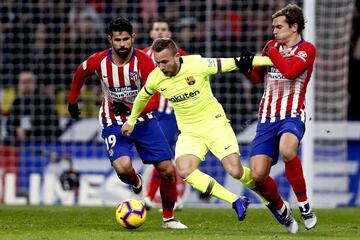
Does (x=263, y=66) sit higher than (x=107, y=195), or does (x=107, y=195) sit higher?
(x=263, y=66)

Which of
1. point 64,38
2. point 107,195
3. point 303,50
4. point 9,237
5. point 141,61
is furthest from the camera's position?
point 64,38

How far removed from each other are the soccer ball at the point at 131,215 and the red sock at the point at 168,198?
23.6 inches

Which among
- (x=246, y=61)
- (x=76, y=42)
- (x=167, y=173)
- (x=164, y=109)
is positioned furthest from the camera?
(x=76, y=42)

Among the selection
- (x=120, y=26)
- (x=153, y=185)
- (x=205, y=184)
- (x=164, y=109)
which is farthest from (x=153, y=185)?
(x=205, y=184)

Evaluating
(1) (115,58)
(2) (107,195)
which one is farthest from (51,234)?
(2) (107,195)

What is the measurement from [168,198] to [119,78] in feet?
4.14

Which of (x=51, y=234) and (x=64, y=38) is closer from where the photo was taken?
(x=51, y=234)

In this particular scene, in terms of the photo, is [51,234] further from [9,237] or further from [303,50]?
[303,50]

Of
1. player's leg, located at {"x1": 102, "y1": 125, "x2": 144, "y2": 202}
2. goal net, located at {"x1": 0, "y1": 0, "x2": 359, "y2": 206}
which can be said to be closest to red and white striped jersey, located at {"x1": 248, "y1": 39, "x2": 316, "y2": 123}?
player's leg, located at {"x1": 102, "y1": 125, "x2": 144, "y2": 202}

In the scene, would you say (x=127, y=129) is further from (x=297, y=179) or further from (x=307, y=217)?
(x=307, y=217)

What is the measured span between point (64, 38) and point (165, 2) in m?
1.60

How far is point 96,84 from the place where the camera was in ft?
54.5

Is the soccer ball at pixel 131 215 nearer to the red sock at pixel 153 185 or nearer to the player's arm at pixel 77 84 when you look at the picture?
the player's arm at pixel 77 84

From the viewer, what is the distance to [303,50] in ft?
33.0
